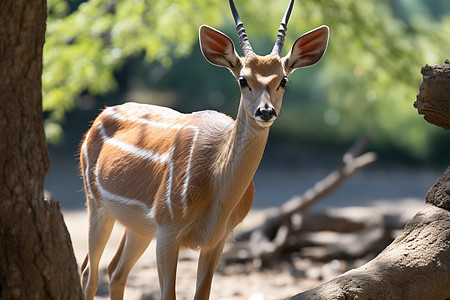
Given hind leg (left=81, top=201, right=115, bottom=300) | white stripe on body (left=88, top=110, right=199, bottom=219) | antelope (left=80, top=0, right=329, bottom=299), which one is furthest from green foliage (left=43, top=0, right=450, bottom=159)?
hind leg (left=81, top=201, right=115, bottom=300)

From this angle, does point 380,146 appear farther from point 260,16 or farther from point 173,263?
point 173,263

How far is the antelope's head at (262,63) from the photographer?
328 centimetres

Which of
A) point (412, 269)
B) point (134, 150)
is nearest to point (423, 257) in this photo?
point (412, 269)

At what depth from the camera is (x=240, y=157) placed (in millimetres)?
3438

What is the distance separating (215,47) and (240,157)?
69cm

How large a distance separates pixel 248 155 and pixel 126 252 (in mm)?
1449

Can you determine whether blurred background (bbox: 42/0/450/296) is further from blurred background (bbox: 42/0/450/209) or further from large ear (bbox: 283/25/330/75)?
large ear (bbox: 283/25/330/75)

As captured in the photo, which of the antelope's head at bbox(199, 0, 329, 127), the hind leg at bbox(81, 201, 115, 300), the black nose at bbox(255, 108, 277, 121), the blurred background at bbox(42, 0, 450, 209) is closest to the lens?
the black nose at bbox(255, 108, 277, 121)

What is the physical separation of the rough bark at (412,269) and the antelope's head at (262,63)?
34.8 inches

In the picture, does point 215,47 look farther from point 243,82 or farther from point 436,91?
point 436,91

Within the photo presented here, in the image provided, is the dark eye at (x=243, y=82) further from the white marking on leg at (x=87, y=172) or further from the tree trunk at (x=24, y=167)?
the white marking on leg at (x=87, y=172)

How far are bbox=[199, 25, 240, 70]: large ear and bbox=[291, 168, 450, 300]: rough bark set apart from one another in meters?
1.34

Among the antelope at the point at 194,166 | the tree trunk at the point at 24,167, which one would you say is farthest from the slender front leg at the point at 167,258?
the tree trunk at the point at 24,167

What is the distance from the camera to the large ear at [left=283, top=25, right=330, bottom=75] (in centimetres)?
364
